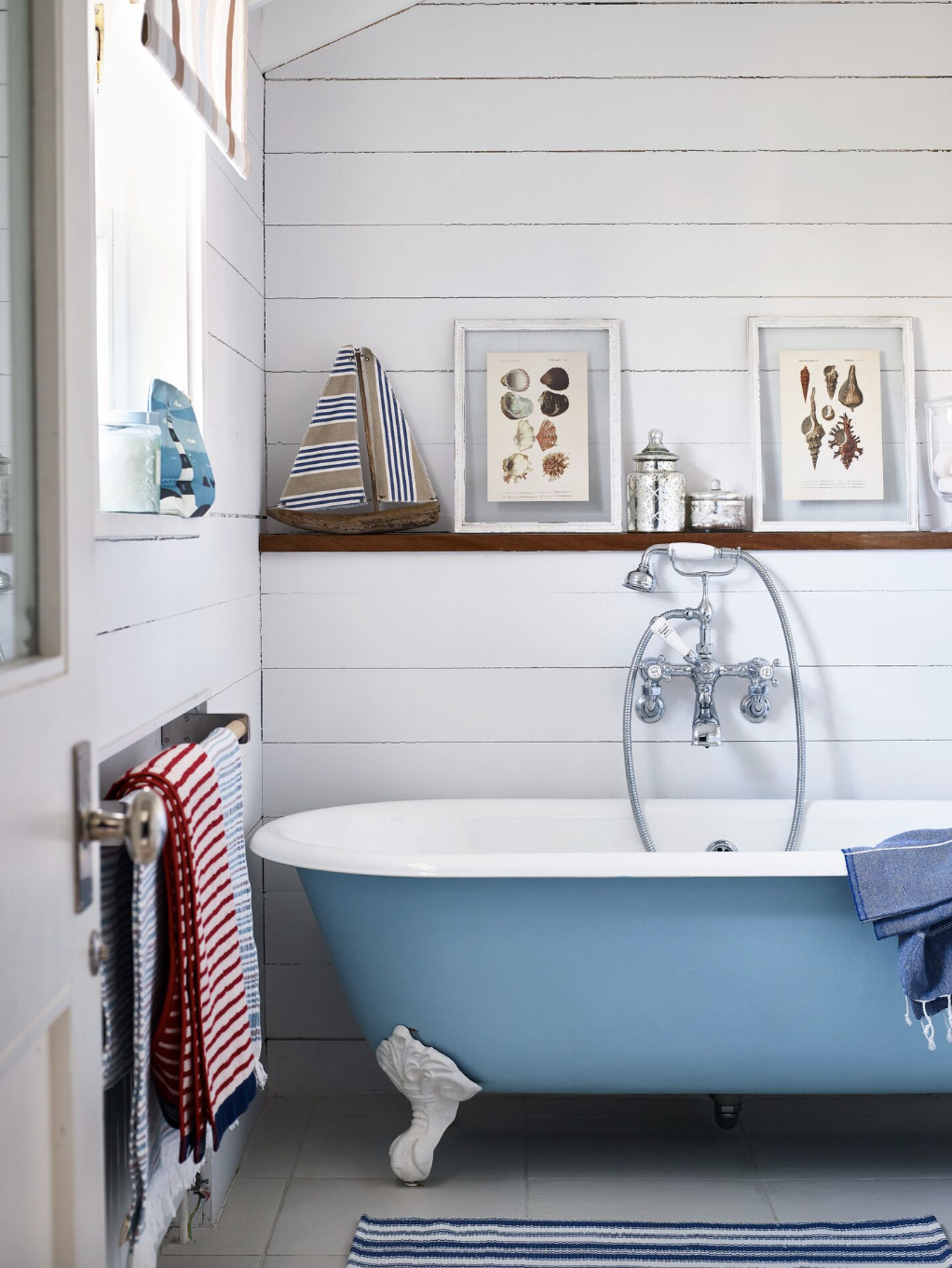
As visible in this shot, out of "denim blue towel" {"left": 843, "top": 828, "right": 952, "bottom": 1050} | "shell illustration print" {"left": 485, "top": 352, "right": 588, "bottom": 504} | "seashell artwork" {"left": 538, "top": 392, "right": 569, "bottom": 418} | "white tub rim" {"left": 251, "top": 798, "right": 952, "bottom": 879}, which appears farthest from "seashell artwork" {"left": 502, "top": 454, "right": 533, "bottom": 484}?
"denim blue towel" {"left": 843, "top": 828, "right": 952, "bottom": 1050}

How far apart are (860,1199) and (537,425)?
170 cm

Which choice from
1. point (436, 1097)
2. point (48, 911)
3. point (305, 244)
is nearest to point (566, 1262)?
point (436, 1097)

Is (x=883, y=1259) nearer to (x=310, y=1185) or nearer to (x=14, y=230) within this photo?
(x=310, y=1185)

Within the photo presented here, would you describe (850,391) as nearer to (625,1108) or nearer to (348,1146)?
(625,1108)

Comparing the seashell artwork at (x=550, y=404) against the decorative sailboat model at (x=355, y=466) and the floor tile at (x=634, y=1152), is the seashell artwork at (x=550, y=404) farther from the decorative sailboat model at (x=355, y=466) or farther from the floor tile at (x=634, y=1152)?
the floor tile at (x=634, y=1152)

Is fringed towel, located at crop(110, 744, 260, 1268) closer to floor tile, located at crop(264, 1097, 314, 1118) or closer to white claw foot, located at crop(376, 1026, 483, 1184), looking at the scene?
white claw foot, located at crop(376, 1026, 483, 1184)

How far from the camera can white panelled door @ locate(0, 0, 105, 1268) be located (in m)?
0.79

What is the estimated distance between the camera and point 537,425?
260cm

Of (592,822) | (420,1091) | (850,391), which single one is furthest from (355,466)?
(420,1091)

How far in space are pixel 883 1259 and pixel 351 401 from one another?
75.5 inches

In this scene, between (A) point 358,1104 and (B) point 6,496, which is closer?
(B) point 6,496

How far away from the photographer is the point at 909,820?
2396mm

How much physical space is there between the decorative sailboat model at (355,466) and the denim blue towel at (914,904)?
120 cm

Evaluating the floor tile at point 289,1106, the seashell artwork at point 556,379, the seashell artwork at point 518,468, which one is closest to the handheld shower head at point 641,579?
the seashell artwork at point 518,468
